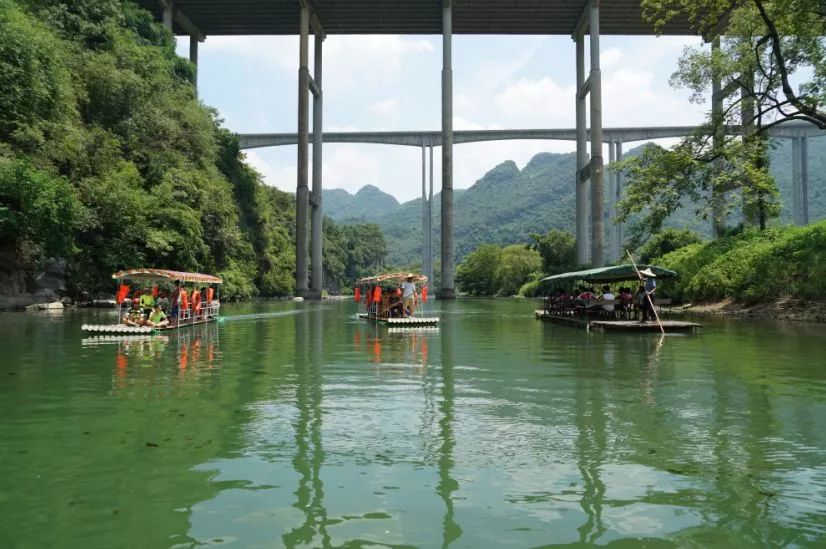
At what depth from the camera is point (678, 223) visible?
4203 inches

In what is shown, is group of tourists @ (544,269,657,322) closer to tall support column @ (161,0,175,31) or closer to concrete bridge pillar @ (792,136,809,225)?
tall support column @ (161,0,175,31)

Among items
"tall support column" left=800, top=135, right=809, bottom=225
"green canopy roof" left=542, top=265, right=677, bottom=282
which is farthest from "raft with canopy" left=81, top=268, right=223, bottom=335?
"tall support column" left=800, top=135, right=809, bottom=225

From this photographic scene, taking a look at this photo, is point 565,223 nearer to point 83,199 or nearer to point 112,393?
point 83,199

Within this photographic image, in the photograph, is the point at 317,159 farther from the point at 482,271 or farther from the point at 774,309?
the point at 774,309

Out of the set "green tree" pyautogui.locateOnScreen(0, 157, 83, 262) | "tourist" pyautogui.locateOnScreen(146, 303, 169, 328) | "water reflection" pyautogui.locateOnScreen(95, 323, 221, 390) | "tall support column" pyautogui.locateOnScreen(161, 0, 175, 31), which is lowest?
"water reflection" pyautogui.locateOnScreen(95, 323, 221, 390)

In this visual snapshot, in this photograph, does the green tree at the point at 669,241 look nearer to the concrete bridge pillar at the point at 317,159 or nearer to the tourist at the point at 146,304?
the concrete bridge pillar at the point at 317,159

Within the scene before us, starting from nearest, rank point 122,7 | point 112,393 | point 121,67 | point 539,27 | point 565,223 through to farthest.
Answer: point 112,393
point 121,67
point 122,7
point 539,27
point 565,223

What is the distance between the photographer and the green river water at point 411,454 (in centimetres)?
403

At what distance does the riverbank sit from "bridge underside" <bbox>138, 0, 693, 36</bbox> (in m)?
32.6

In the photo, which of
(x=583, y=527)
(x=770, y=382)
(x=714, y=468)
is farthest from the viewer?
(x=770, y=382)

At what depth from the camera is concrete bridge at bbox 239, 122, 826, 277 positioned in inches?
2832

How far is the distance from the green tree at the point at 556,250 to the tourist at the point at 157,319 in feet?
197

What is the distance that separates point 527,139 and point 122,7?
162 feet

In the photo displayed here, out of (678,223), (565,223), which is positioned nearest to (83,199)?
(678,223)
